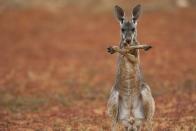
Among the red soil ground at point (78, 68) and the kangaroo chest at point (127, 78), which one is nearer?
the kangaroo chest at point (127, 78)

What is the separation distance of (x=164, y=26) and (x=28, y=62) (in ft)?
25.0

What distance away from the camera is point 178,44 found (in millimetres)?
28328

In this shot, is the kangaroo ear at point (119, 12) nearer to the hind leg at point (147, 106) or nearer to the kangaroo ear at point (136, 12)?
the kangaroo ear at point (136, 12)

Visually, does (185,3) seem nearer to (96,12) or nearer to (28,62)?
(96,12)

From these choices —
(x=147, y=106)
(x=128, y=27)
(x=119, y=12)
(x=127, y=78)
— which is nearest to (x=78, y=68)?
(x=119, y=12)

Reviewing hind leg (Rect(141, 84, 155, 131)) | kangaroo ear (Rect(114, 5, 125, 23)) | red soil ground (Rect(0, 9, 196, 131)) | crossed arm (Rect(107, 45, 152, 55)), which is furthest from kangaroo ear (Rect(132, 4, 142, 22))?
red soil ground (Rect(0, 9, 196, 131))

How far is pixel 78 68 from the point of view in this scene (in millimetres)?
24766

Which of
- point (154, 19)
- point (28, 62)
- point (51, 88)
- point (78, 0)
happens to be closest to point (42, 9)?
point (78, 0)

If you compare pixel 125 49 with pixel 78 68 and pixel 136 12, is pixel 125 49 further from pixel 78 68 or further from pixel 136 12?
pixel 78 68

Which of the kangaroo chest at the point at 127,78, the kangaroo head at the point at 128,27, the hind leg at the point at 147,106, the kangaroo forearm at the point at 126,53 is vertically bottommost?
the hind leg at the point at 147,106

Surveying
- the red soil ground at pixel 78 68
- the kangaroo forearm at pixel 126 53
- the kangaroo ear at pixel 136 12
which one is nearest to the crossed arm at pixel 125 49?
the kangaroo forearm at pixel 126 53

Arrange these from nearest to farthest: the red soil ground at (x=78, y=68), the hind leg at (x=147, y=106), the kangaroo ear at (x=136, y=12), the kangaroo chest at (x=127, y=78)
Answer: the hind leg at (x=147, y=106), the kangaroo chest at (x=127, y=78), the kangaroo ear at (x=136, y=12), the red soil ground at (x=78, y=68)

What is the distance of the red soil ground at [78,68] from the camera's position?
15227 millimetres

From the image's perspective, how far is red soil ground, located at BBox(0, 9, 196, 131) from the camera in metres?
15.2
